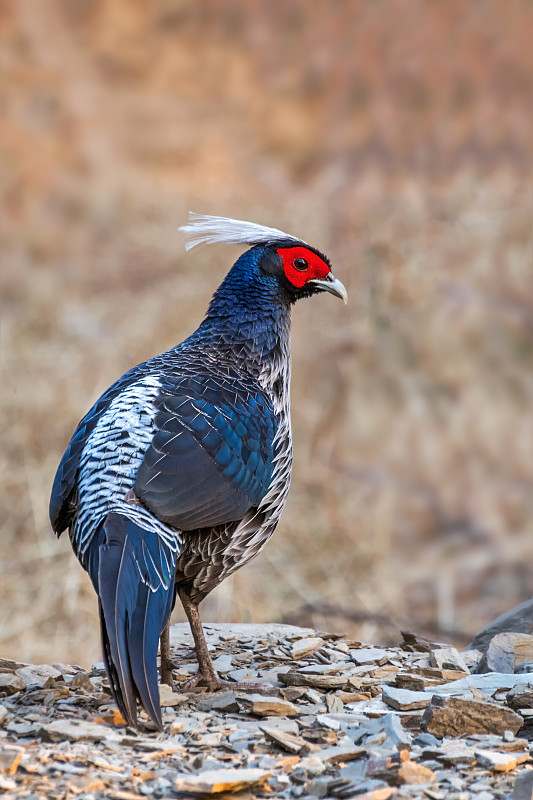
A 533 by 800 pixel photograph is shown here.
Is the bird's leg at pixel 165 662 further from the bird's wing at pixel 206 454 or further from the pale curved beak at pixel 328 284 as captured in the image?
the pale curved beak at pixel 328 284

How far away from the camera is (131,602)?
3.28 meters

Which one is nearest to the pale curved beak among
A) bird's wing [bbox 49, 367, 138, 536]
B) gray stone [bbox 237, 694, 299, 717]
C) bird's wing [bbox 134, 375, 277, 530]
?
bird's wing [bbox 134, 375, 277, 530]

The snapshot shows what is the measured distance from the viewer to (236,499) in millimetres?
3795

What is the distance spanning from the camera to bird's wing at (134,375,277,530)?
3.58 metres

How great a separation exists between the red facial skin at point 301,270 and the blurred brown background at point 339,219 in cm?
537

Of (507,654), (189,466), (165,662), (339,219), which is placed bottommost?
(507,654)

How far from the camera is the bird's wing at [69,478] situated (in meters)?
3.78

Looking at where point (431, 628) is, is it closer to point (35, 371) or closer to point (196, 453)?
point (196, 453)

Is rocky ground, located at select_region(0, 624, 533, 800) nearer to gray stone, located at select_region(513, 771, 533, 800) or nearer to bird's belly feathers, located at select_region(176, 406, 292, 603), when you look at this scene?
gray stone, located at select_region(513, 771, 533, 800)

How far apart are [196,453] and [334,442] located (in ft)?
24.1

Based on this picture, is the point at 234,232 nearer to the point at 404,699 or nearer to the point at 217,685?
the point at 217,685

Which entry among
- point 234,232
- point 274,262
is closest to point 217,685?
point 274,262

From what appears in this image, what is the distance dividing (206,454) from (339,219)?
799 cm

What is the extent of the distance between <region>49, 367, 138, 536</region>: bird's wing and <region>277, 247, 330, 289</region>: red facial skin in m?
1.09
